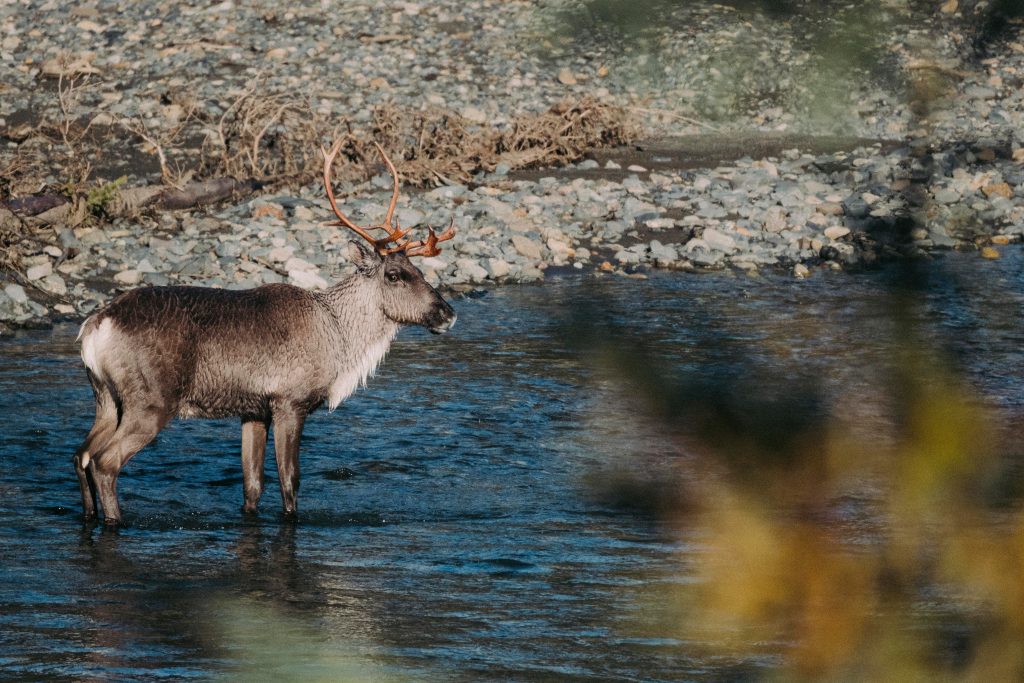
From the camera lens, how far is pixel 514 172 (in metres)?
19.2

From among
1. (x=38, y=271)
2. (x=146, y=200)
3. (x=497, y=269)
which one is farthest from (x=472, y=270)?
(x=38, y=271)

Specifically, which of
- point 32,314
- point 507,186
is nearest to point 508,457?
point 32,314

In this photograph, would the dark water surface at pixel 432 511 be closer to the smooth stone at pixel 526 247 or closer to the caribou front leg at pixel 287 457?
the caribou front leg at pixel 287 457

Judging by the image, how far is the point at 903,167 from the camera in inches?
746

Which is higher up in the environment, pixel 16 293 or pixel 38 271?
pixel 38 271

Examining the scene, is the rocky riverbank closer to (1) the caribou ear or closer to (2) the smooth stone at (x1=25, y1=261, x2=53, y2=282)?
(2) the smooth stone at (x1=25, y1=261, x2=53, y2=282)

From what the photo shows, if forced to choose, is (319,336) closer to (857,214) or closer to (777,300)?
(777,300)

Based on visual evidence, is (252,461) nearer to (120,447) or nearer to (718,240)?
(120,447)

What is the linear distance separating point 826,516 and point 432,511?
234 centimetres

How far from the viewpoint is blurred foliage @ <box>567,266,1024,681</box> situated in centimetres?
612

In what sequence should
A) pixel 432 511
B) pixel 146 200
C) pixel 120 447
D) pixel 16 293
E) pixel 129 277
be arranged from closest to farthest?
1. pixel 120 447
2. pixel 432 511
3. pixel 16 293
4. pixel 129 277
5. pixel 146 200

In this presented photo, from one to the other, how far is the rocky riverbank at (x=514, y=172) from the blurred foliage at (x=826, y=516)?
1.65 m

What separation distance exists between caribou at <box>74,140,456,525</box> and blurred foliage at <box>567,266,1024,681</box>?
5.73 ft

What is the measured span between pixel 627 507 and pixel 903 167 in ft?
37.4
